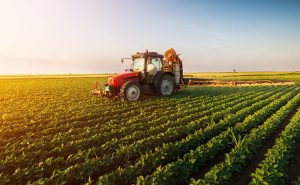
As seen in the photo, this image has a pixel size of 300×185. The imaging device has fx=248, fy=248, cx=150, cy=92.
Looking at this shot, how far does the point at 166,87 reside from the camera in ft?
46.9

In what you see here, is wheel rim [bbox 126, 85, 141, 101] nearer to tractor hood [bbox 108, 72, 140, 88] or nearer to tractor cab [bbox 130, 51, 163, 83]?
tractor hood [bbox 108, 72, 140, 88]

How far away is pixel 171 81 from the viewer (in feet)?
47.4

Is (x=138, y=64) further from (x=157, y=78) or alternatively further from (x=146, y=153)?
(x=146, y=153)

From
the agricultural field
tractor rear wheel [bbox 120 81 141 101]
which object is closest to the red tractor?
tractor rear wheel [bbox 120 81 141 101]

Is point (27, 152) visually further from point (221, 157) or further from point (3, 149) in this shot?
point (221, 157)

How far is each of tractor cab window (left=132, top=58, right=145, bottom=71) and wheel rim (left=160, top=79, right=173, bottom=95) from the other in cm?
156

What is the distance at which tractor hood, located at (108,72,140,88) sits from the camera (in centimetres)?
1268

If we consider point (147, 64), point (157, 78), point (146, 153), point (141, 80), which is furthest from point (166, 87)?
point (146, 153)

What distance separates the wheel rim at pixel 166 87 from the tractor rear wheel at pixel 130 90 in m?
1.79

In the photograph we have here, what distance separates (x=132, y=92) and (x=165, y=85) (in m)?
2.36

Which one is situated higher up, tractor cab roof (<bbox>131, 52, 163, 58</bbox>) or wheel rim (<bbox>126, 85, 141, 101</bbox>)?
tractor cab roof (<bbox>131, 52, 163, 58</bbox>)

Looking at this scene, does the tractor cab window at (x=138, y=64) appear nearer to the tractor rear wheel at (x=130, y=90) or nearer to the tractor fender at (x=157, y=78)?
the tractor fender at (x=157, y=78)

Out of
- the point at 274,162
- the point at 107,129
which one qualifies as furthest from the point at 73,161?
the point at 274,162

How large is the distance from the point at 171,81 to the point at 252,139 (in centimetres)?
854
